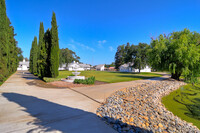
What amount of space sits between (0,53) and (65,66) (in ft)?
179

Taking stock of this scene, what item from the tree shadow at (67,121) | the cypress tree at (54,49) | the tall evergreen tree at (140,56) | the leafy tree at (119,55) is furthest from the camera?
the leafy tree at (119,55)

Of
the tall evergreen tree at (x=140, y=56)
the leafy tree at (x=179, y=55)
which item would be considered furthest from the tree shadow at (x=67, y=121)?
the tall evergreen tree at (x=140, y=56)

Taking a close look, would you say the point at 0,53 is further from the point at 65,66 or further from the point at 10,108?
the point at 65,66

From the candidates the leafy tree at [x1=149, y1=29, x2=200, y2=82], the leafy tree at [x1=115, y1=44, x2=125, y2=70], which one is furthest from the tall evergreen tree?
the leafy tree at [x1=115, y1=44, x2=125, y2=70]

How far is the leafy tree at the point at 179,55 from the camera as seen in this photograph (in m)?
12.5

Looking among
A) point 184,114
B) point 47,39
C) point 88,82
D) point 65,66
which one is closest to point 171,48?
point 184,114

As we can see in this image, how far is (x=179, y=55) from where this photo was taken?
497 inches

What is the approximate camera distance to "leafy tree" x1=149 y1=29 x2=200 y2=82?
12547 mm

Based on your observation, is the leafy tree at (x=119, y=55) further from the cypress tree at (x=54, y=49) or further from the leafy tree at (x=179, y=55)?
the cypress tree at (x=54, y=49)

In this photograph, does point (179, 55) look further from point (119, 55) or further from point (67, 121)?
point (119, 55)

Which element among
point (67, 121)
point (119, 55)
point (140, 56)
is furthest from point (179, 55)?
point (119, 55)

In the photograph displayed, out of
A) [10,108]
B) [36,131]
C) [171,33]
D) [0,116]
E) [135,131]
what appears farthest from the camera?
[171,33]

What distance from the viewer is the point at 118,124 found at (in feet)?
10.6

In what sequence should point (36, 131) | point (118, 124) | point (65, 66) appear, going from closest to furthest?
point (36, 131) → point (118, 124) → point (65, 66)
